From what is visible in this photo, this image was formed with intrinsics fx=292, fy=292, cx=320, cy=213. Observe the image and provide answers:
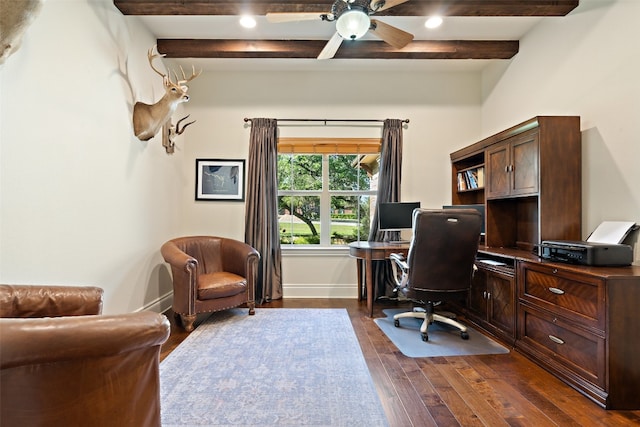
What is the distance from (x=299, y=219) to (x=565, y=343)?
3056 mm

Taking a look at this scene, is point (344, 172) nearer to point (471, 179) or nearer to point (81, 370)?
point (471, 179)

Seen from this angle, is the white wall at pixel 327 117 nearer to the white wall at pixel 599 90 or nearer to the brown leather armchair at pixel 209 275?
the brown leather armchair at pixel 209 275

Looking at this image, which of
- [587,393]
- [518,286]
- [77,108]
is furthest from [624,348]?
[77,108]

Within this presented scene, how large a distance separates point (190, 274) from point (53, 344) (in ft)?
6.24

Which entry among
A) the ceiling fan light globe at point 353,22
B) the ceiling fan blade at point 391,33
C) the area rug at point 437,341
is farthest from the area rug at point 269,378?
the ceiling fan blade at point 391,33

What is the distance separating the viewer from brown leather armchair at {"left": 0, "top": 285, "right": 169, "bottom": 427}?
2.84 ft

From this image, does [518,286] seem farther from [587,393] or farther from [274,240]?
[274,240]

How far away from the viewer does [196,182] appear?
157 inches

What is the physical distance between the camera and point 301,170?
4180 millimetres

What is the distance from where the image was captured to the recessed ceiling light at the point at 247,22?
2.94m

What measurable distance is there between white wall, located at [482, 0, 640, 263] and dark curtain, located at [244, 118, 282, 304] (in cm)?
307

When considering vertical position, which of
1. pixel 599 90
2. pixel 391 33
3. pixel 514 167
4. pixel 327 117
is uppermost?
pixel 391 33

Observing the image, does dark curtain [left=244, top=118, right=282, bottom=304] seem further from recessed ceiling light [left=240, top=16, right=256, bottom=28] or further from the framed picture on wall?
recessed ceiling light [left=240, top=16, right=256, bottom=28]

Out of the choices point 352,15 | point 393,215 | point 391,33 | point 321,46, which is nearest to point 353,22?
point 352,15
